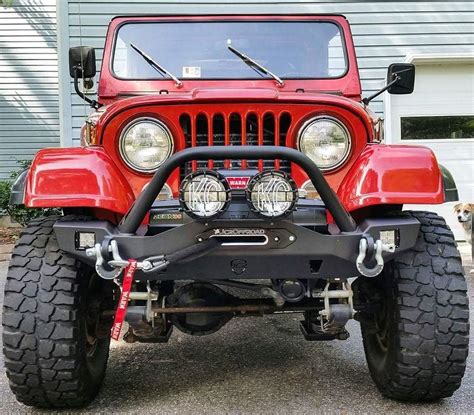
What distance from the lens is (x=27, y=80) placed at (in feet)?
35.7

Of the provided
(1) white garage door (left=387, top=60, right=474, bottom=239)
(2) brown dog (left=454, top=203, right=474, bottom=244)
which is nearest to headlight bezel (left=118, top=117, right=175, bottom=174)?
(2) brown dog (left=454, top=203, right=474, bottom=244)

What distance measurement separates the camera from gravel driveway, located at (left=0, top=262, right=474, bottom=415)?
8.86 ft

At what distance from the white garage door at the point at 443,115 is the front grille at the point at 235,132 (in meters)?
5.85

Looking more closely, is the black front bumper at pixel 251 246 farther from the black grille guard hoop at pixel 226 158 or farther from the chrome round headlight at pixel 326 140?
the chrome round headlight at pixel 326 140

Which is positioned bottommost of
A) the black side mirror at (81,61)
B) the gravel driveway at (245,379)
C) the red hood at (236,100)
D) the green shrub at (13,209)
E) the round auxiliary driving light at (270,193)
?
the gravel driveway at (245,379)

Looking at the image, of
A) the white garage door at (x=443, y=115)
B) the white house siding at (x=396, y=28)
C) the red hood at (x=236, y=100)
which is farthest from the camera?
the white garage door at (x=443, y=115)

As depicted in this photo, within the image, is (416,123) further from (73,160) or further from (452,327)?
(73,160)

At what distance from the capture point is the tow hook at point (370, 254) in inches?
87.7

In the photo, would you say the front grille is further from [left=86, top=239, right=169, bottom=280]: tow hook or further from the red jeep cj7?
[left=86, top=239, right=169, bottom=280]: tow hook

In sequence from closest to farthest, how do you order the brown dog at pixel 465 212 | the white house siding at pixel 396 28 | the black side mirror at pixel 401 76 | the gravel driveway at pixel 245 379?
the gravel driveway at pixel 245 379
the black side mirror at pixel 401 76
the brown dog at pixel 465 212
the white house siding at pixel 396 28

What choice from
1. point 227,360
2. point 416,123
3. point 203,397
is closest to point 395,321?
point 203,397

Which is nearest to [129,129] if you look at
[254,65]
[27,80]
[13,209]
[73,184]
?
[73,184]

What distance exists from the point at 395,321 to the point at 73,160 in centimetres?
160

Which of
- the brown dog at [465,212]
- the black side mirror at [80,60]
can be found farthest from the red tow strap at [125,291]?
the brown dog at [465,212]
